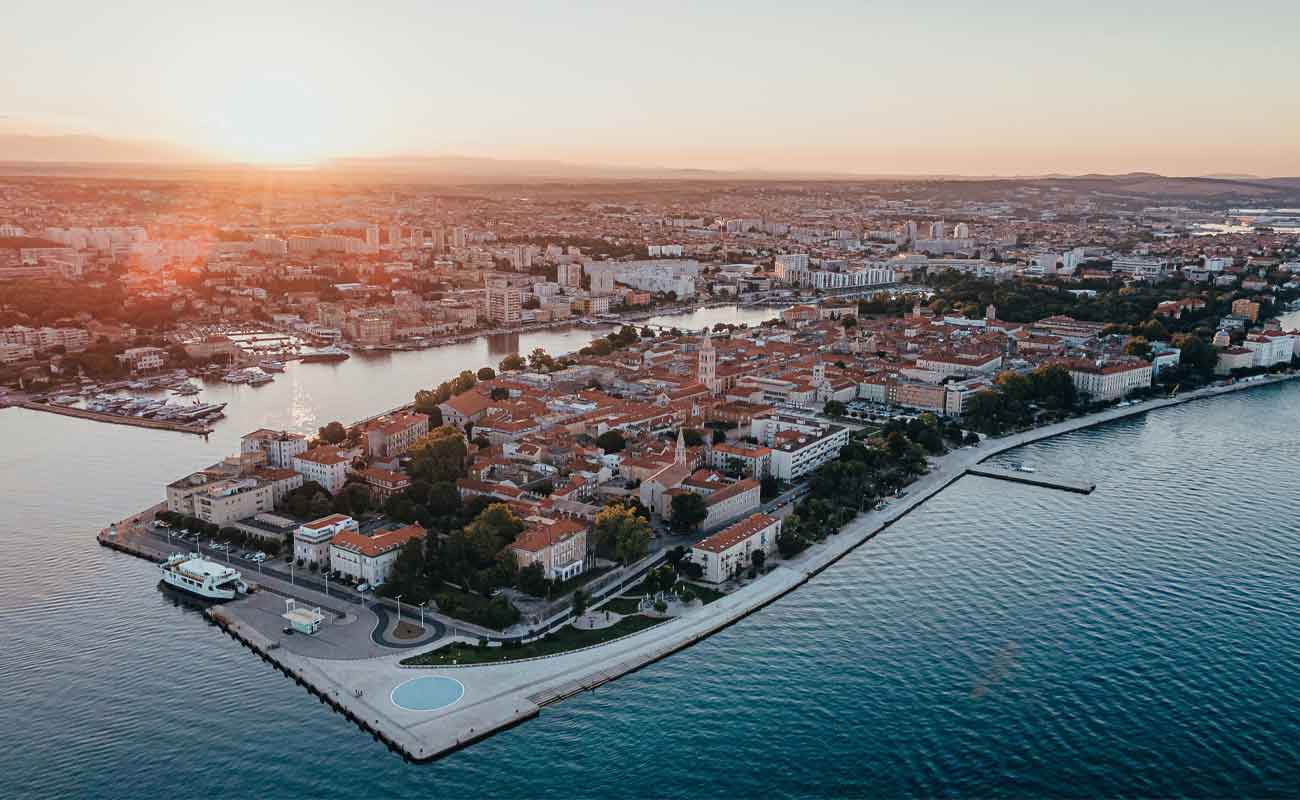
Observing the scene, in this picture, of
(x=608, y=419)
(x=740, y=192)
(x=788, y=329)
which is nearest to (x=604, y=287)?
(x=788, y=329)

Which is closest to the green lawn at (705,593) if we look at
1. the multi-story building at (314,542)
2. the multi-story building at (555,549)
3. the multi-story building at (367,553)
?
the multi-story building at (555,549)

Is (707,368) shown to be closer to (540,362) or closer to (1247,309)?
(540,362)

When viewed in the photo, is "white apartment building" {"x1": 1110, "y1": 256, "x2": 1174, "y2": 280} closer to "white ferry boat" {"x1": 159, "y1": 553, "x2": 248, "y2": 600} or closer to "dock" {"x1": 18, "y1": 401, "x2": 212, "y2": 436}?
"dock" {"x1": 18, "y1": 401, "x2": 212, "y2": 436}

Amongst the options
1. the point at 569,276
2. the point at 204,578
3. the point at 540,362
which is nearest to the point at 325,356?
the point at 540,362

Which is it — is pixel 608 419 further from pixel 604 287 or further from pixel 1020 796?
pixel 604 287

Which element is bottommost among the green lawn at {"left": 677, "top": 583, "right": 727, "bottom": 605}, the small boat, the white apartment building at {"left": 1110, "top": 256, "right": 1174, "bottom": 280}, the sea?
the sea

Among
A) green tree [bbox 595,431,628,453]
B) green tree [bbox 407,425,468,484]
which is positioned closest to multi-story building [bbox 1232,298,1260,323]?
green tree [bbox 595,431,628,453]
